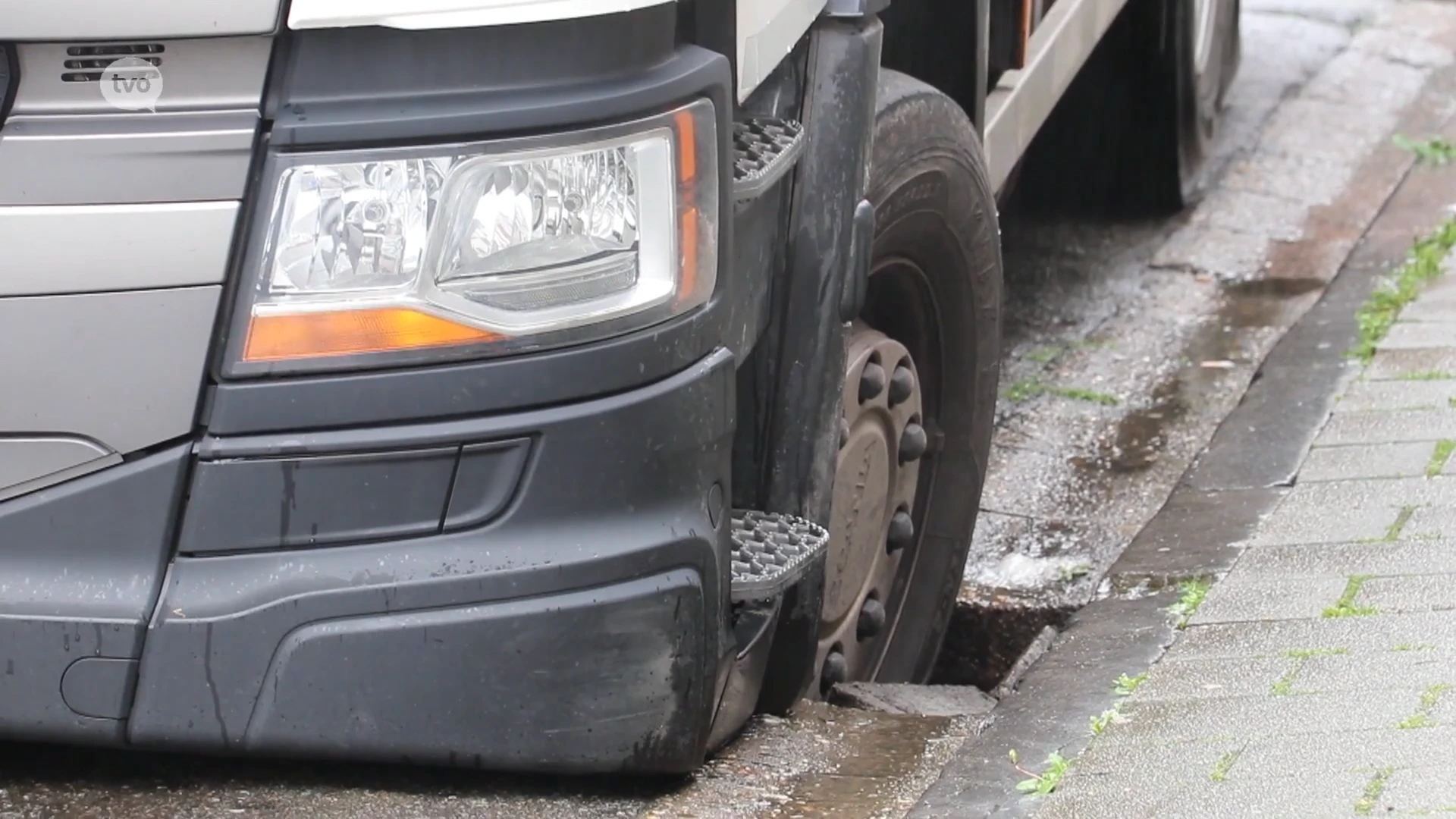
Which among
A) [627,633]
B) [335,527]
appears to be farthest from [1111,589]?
[335,527]

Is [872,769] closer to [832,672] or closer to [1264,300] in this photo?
[832,672]

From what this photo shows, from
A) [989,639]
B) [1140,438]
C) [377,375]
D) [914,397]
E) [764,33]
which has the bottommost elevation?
[989,639]

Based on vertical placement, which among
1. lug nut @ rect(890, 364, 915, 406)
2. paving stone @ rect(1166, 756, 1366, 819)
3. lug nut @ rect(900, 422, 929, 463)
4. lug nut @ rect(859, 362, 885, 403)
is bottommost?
paving stone @ rect(1166, 756, 1366, 819)

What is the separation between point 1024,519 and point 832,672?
124cm

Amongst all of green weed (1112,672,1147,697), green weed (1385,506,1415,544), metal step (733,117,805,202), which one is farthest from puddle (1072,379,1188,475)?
metal step (733,117,805,202)

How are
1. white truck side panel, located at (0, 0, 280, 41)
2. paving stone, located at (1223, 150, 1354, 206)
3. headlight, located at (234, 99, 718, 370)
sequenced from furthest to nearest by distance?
1. paving stone, located at (1223, 150, 1354, 206)
2. headlight, located at (234, 99, 718, 370)
3. white truck side panel, located at (0, 0, 280, 41)

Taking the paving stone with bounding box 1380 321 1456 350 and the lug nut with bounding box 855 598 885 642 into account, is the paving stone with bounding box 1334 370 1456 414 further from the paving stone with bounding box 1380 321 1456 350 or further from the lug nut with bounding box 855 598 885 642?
the lug nut with bounding box 855 598 885 642

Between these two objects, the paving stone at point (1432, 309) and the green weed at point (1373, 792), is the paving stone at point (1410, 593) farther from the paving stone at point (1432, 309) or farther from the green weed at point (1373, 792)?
the paving stone at point (1432, 309)

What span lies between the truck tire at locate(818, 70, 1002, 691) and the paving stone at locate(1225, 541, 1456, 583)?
0.51 metres

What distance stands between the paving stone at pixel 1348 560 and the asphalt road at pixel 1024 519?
0.47m

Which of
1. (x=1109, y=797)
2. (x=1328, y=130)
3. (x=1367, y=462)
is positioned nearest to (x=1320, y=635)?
(x=1109, y=797)

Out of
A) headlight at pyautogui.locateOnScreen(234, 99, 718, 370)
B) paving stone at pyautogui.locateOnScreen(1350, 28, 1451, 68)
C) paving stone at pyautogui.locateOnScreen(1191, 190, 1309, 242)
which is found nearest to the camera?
headlight at pyautogui.locateOnScreen(234, 99, 718, 370)

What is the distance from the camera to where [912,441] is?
2992 mm

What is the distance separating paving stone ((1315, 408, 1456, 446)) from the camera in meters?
3.76
